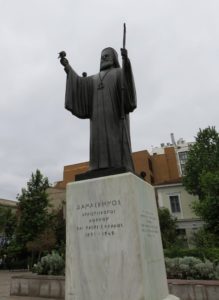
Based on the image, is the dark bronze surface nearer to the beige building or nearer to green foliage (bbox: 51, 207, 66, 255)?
the beige building

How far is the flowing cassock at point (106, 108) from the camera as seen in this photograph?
5.30 m

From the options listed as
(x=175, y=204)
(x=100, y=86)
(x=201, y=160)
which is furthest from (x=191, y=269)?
(x=175, y=204)

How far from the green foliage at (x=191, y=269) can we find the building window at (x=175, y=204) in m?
28.2

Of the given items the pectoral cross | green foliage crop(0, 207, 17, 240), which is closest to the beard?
the pectoral cross

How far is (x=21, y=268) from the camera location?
34500 mm

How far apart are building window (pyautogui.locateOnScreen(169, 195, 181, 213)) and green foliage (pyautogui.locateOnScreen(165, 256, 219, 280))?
28.2 meters

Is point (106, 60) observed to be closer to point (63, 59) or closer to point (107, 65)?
point (107, 65)

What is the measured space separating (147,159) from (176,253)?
40230mm

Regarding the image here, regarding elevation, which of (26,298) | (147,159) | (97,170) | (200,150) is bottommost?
(26,298)

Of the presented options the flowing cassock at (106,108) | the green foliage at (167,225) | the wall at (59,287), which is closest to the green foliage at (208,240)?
the green foliage at (167,225)

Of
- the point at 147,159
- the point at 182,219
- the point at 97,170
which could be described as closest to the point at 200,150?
the point at 182,219

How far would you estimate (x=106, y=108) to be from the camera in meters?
5.57

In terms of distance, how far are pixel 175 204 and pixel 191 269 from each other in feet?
94.5

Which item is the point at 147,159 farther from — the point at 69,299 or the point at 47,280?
the point at 69,299
